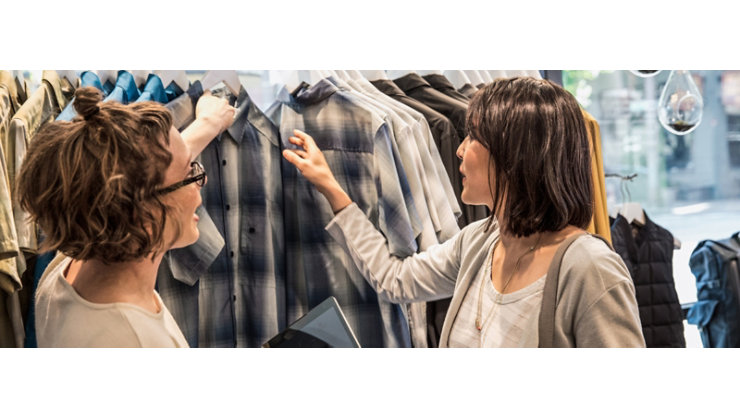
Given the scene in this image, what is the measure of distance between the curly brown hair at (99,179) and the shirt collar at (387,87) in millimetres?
733

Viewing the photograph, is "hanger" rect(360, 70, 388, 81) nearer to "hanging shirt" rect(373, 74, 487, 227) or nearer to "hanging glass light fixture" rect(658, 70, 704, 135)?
"hanging shirt" rect(373, 74, 487, 227)

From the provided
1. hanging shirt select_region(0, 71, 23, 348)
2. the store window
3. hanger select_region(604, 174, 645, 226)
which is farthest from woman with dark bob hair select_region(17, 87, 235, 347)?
hanger select_region(604, 174, 645, 226)

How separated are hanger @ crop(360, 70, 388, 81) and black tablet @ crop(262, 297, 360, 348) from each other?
72 cm

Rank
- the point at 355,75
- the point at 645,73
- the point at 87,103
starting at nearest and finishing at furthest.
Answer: the point at 87,103 → the point at 355,75 → the point at 645,73

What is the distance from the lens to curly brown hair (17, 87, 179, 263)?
70.5 inches

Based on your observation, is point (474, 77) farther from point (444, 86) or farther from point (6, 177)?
point (6, 177)

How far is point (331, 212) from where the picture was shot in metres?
2.31

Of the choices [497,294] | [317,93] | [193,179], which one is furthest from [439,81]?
[193,179]

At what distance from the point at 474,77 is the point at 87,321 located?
1369 millimetres

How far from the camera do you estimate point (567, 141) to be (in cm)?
195

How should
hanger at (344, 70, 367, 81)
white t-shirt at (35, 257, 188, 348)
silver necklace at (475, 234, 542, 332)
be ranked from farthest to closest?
hanger at (344, 70, 367, 81), silver necklace at (475, 234, 542, 332), white t-shirt at (35, 257, 188, 348)

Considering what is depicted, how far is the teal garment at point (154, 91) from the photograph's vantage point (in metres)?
2.21
